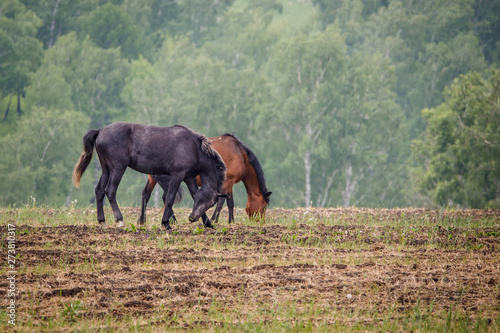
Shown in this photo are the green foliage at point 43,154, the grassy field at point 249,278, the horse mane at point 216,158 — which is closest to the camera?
the grassy field at point 249,278

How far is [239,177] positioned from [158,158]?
257 centimetres

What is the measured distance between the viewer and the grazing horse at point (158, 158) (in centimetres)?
1195

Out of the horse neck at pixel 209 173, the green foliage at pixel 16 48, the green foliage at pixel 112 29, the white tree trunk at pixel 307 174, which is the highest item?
the green foliage at pixel 112 29

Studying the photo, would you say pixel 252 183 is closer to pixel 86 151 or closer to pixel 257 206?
pixel 257 206

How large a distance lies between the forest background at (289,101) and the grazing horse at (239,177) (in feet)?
76.2

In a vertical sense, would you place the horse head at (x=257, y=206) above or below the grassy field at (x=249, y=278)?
above

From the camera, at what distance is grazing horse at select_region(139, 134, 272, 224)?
13656mm

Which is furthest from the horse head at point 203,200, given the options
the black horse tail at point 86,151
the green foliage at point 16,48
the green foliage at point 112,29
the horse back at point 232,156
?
the green foliage at point 112,29

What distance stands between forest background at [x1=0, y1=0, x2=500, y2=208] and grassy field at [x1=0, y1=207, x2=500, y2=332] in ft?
85.0

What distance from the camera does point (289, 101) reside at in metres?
46.6

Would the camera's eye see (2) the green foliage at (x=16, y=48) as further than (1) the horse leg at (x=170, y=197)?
Yes

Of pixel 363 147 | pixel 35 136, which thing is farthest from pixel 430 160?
pixel 35 136

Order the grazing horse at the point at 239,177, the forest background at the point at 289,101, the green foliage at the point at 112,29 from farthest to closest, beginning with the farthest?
1. the green foliage at the point at 112,29
2. the forest background at the point at 289,101
3. the grazing horse at the point at 239,177

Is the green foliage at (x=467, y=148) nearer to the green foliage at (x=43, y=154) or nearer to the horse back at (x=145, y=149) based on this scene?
the green foliage at (x=43, y=154)
